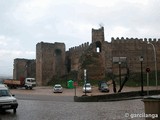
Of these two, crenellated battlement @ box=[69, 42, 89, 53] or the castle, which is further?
crenellated battlement @ box=[69, 42, 89, 53]

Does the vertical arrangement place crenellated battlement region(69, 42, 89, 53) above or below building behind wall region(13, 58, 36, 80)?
above

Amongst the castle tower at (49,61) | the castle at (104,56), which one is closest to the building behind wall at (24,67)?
the castle tower at (49,61)

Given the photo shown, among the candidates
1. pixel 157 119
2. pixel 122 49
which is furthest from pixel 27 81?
pixel 157 119

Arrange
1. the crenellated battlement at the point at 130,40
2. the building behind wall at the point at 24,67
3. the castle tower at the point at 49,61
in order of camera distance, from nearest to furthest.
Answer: the crenellated battlement at the point at 130,40, the castle tower at the point at 49,61, the building behind wall at the point at 24,67

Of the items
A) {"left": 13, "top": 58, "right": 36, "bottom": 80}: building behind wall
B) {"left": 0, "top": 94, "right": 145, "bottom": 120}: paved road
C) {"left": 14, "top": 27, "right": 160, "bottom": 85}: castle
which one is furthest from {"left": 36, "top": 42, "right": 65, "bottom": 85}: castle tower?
{"left": 0, "top": 94, "right": 145, "bottom": 120}: paved road

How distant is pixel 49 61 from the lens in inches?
2901

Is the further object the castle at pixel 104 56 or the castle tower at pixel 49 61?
the castle tower at pixel 49 61

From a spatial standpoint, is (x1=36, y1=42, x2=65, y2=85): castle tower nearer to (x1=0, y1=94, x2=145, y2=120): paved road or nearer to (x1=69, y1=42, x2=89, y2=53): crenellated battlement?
(x1=69, y1=42, x2=89, y2=53): crenellated battlement

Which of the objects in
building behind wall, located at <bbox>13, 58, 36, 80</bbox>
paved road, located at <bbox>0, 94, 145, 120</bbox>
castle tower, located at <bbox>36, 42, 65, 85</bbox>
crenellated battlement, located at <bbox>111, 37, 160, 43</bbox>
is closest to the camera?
paved road, located at <bbox>0, 94, 145, 120</bbox>

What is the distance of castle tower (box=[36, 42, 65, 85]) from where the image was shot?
72.6 metres

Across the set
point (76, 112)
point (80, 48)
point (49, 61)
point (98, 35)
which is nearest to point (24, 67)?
point (49, 61)

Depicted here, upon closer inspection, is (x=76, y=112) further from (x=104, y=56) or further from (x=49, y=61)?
(x=49, y=61)

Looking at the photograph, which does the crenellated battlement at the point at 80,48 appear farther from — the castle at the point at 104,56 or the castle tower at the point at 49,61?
the castle tower at the point at 49,61

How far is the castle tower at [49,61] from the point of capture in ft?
238
